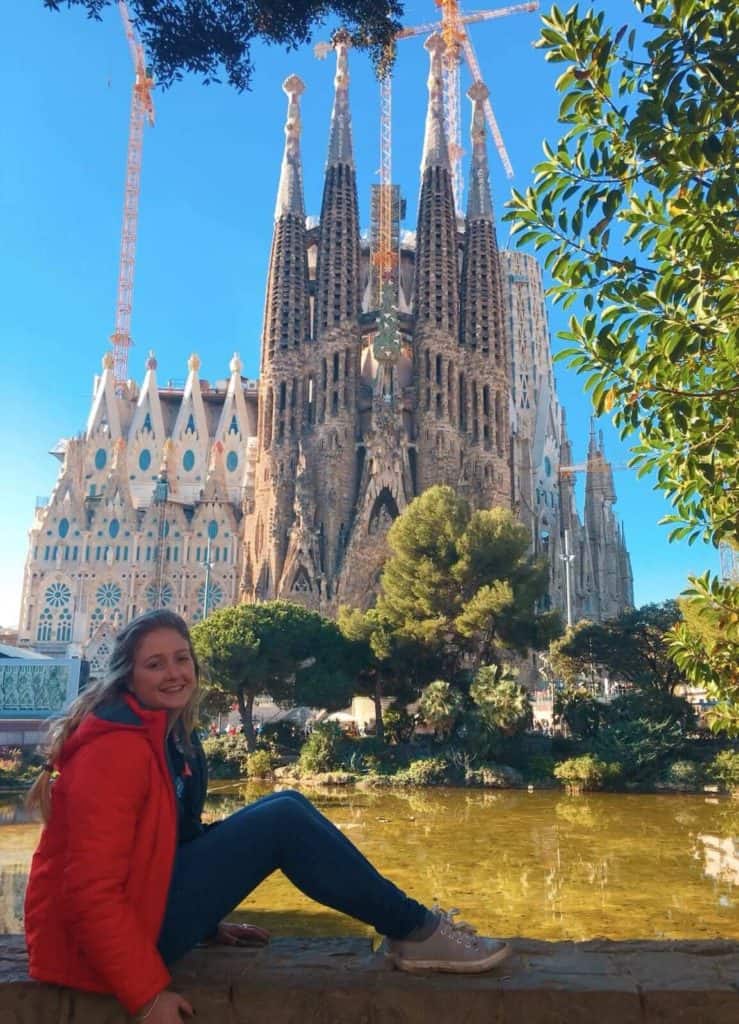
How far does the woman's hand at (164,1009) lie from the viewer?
169 cm

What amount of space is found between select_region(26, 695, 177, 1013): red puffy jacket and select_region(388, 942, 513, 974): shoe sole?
55 cm

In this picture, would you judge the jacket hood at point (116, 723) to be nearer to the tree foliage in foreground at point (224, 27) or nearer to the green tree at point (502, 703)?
the tree foliage in foreground at point (224, 27)

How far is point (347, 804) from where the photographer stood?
14.0m

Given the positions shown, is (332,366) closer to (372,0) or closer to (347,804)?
(347,804)

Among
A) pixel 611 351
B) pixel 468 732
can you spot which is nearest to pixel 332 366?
pixel 468 732

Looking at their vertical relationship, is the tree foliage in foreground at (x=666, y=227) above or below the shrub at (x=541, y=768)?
above

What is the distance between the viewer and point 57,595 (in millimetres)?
42719

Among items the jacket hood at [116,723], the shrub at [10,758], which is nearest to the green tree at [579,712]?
the shrub at [10,758]

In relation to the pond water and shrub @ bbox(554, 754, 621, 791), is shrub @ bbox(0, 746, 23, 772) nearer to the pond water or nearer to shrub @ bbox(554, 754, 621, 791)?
the pond water

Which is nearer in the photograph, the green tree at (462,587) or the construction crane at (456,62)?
the green tree at (462,587)

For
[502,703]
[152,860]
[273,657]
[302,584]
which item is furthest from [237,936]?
[302,584]

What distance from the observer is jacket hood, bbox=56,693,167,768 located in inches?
74.3

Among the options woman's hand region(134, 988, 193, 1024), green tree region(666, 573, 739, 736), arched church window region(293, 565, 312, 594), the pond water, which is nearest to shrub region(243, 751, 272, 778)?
the pond water

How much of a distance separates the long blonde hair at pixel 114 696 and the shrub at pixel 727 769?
16236 mm
